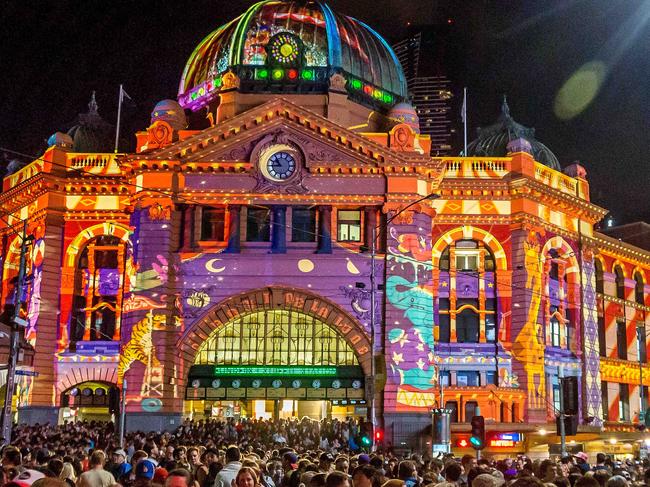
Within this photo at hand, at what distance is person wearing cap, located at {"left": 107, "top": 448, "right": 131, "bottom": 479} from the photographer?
19.9 meters

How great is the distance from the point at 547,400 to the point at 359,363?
12.6 meters

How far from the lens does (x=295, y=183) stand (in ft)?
173

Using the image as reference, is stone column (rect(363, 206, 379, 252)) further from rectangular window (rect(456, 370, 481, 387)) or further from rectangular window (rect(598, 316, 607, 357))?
rectangular window (rect(598, 316, 607, 357))

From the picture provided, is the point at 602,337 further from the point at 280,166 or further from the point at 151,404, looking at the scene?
the point at 151,404

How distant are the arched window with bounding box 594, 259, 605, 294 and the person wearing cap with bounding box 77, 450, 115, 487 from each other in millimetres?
55423

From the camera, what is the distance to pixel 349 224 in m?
53.3

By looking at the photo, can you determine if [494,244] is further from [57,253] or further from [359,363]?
[57,253]

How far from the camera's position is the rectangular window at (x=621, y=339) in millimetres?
68562

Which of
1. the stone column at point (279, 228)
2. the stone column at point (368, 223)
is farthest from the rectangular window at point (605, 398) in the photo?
the stone column at point (279, 228)

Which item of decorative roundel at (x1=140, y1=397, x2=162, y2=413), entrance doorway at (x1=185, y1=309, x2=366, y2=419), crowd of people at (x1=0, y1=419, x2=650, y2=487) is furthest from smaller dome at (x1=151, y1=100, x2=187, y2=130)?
crowd of people at (x1=0, y1=419, x2=650, y2=487)

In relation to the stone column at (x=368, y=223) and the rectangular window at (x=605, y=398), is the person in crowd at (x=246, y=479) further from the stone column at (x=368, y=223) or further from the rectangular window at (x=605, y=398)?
the rectangular window at (x=605, y=398)

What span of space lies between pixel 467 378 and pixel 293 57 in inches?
859

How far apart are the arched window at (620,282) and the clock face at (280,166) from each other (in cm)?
2917

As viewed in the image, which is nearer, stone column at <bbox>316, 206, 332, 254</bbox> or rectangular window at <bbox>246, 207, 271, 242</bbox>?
stone column at <bbox>316, 206, 332, 254</bbox>
